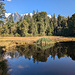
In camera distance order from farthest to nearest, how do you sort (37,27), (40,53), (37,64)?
(37,27) < (40,53) < (37,64)

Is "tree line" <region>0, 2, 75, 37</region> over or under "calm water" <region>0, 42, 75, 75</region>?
over

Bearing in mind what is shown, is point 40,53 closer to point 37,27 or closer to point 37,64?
point 37,64

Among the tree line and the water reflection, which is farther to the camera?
the tree line

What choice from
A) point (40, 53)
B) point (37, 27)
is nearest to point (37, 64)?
point (40, 53)

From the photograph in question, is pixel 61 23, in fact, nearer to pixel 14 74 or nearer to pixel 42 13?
pixel 42 13

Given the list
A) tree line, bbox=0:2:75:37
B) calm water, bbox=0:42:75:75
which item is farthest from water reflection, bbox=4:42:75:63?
tree line, bbox=0:2:75:37

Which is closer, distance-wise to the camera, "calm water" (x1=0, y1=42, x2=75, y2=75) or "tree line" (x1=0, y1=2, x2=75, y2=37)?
"calm water" (x1=0, y1=42, x2=75, y2=75)

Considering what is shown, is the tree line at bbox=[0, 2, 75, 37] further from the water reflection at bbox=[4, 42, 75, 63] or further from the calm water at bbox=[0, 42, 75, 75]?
the calm water at bbox=[0, 42, 75, 75]

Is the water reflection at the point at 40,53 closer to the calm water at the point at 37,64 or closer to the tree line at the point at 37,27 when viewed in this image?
the calm water at the point at 37,64

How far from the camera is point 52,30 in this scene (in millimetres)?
109688

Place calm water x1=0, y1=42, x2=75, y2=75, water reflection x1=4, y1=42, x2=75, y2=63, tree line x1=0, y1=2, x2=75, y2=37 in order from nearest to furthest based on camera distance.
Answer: calm water x1=0, y1=42, x2=75, y2=75 → water reflection x1=4, y1=42, x2=75, y2=63 → tree line x1=0, y1=2, x2=75, y2=37

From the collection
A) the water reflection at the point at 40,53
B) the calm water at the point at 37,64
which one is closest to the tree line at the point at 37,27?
the water reflection at the point at 40,53

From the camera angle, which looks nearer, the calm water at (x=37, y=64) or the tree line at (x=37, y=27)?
the calm water at (x=37, y=64)

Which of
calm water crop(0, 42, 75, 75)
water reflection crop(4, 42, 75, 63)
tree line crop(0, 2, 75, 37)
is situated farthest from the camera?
tree line crop(0, 2, 75, 37)
